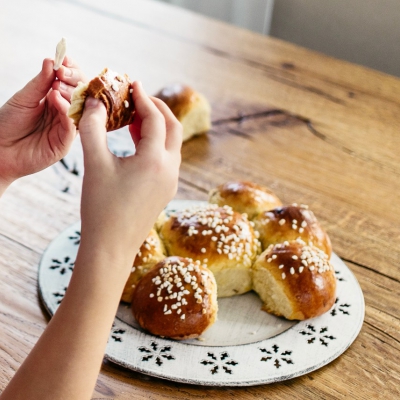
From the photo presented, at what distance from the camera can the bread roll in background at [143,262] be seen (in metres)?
1.01

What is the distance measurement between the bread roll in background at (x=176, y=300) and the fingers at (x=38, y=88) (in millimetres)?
359

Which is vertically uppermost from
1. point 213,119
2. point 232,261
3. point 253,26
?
point 232,261

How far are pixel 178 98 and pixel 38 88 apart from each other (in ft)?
2.34

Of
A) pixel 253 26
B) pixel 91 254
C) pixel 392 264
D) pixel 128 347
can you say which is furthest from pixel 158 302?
pixel 253 26

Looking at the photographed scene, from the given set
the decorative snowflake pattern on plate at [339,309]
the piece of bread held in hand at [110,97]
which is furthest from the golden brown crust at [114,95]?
the decorative snowflake pattern on plate at [339,309]

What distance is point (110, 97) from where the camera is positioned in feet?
2.60

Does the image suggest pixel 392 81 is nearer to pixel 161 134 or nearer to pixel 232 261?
pixel 232 261

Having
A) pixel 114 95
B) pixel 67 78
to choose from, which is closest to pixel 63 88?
pixel 67 78

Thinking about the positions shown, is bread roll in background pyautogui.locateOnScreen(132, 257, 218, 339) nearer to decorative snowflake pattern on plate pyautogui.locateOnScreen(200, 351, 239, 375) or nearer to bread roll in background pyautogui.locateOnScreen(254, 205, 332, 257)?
decorative snowflake pattern on plate pyautogui.locateOnScreen(200, 351, 239, 375)

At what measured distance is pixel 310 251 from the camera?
106 cm

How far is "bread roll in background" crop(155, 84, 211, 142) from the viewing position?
5.31 feet

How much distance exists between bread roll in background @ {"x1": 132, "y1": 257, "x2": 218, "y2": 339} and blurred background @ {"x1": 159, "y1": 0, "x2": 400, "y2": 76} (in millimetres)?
2199

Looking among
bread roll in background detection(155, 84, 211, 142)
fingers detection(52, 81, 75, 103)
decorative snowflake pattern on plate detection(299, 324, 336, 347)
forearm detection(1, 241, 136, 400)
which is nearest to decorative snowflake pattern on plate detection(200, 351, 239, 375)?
decorative snowflake pattern on plate detection(299, 324, 336, 347)

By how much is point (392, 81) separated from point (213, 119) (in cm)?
77
